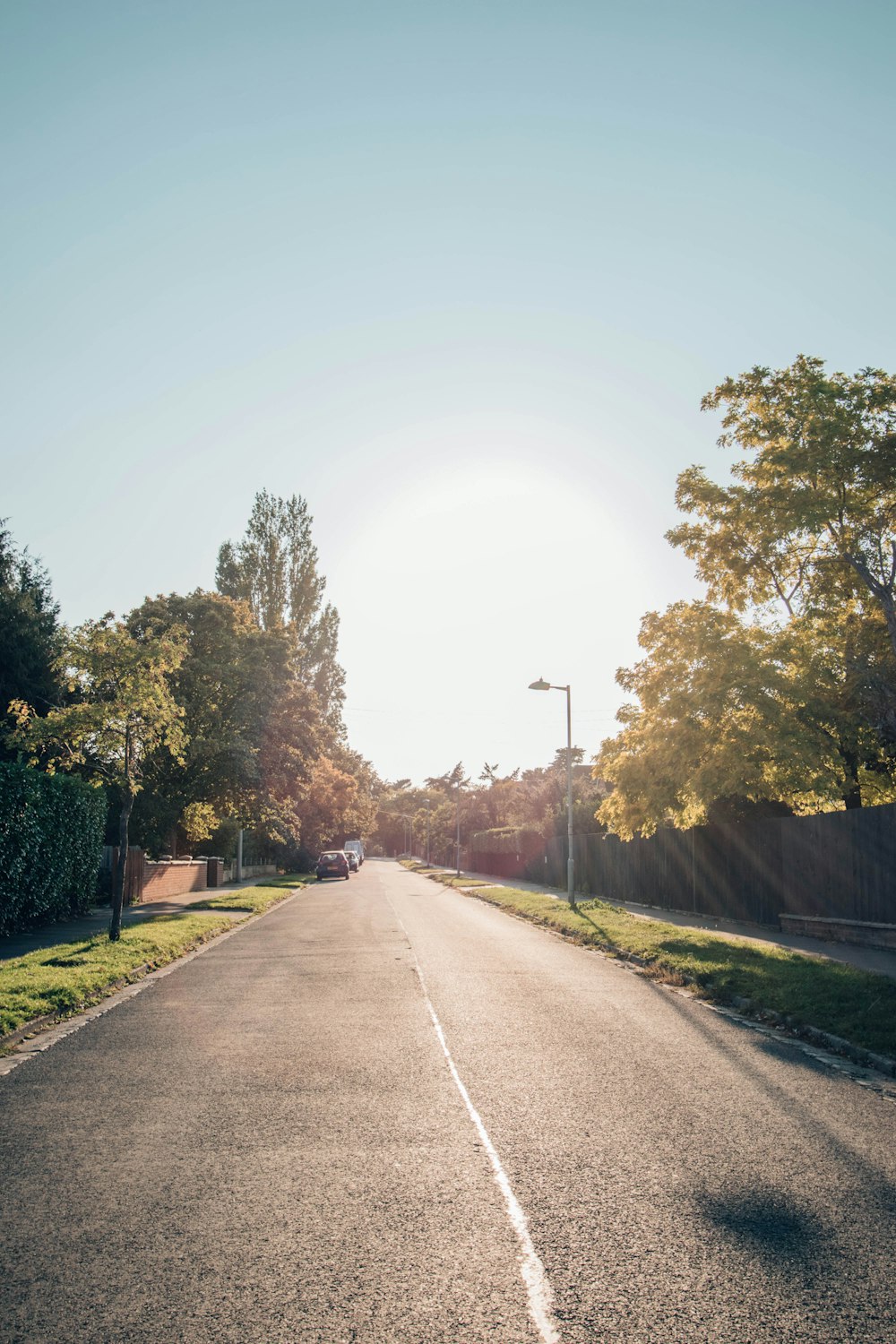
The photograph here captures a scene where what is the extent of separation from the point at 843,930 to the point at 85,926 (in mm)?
15198

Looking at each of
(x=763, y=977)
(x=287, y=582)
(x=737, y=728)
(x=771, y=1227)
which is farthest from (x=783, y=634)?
(x=287, y=582)

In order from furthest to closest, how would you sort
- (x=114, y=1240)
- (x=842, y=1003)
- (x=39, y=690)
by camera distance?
(x=39, y=690) < (x=842, y=1003) < (x=114, y=1240)

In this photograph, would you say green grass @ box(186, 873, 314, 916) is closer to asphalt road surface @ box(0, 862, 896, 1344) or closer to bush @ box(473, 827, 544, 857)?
asphalt road surface @ box(0, 862, 896, 1344)

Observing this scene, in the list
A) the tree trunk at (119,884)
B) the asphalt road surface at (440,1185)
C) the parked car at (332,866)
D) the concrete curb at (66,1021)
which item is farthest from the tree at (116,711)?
the parked car at (332,866)

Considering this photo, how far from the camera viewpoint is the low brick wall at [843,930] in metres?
15.6

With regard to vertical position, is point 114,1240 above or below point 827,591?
below

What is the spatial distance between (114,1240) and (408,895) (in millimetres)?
33767

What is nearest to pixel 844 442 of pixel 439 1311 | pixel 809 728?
pixel 809 728

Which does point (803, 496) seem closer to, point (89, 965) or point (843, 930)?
point (843, 930)

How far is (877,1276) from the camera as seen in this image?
162 inches

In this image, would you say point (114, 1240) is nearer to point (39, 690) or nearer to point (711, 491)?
point (711, 491)

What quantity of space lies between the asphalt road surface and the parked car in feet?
143

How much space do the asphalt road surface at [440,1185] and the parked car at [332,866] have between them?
43.5 m

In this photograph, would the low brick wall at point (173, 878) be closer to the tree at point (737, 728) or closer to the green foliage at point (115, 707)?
the green foliage at point (115, 707)
